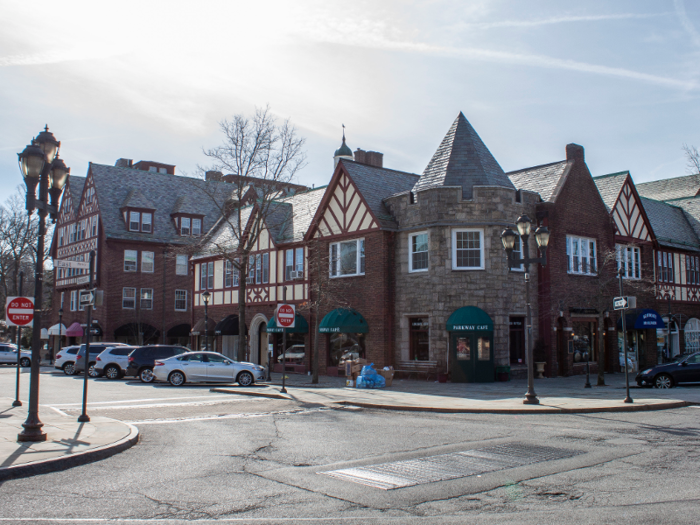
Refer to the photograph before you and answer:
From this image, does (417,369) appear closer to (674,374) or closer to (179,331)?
(674,374)

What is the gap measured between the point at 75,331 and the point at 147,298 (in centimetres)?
568

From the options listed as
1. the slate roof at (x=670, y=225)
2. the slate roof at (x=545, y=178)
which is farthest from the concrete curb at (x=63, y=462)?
the slate roof at (x=670, y=225)

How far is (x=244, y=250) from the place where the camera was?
31.1 m

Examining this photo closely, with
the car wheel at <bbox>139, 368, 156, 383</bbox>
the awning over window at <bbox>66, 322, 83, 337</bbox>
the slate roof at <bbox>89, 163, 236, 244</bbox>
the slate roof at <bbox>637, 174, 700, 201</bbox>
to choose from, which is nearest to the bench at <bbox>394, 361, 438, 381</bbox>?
the car wheel at <bbox>139, 368, 156, 383</bbox>

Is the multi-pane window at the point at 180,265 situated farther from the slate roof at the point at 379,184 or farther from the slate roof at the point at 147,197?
the slate roof at the point at 379,184

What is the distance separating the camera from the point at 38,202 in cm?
1094

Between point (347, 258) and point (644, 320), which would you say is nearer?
point (347, 258)

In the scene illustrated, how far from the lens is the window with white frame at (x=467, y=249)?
2572 cm

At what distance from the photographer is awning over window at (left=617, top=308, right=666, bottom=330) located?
3150 centimetres

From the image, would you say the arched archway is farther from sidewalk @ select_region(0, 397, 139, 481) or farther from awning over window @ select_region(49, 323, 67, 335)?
awning over window @ select_region(49, 323, 67, 335)

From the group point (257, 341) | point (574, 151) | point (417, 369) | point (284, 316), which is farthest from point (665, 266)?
point (284, 316)

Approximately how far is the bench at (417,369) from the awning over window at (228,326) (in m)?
11.8

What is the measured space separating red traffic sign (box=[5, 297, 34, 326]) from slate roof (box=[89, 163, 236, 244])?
32534 millimetres

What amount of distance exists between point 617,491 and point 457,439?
4.11 meters
